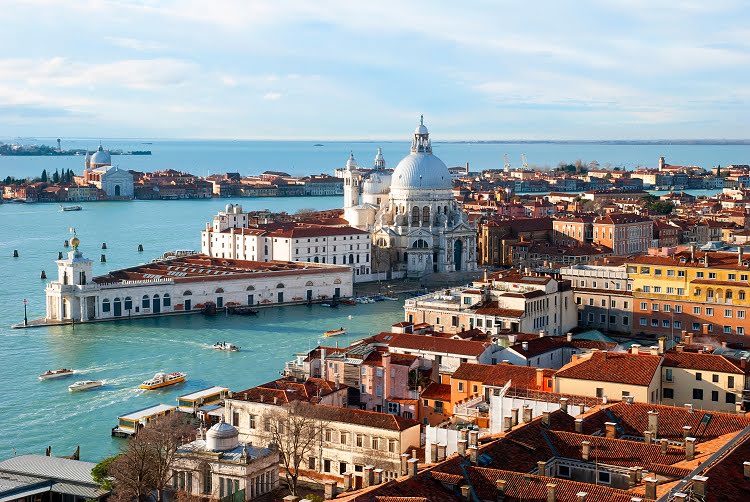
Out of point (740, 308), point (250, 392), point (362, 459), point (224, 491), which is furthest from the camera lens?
point (740, 308)

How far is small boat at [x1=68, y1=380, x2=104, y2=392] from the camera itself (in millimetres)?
19078

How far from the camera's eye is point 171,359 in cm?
2186

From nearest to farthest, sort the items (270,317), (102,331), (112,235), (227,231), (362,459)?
(362,459)
(102,331)
(270,317)
(227,231)
(112,235)

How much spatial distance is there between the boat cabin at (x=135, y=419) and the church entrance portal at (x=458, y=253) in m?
22.3

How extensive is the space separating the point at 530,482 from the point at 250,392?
640 cm

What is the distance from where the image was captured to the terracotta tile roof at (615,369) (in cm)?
1298

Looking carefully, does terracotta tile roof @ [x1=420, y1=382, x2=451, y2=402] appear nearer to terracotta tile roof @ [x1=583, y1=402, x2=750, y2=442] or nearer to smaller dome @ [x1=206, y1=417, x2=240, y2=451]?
smaller dome @ [x1=206, y1=417, x2=240, y2=451]

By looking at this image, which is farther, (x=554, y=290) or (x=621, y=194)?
(x=621, y=194)

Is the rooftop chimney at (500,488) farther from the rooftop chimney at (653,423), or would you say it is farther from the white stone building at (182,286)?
the white stone building at (182,286)

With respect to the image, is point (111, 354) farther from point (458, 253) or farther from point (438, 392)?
point (458, 253)

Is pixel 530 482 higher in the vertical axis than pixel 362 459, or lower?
higher

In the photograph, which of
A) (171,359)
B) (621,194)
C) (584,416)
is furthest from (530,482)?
(621,194)

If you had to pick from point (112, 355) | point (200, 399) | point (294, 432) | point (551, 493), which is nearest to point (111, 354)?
point (112, 355)

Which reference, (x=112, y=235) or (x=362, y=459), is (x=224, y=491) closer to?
(x=362, y=459)
